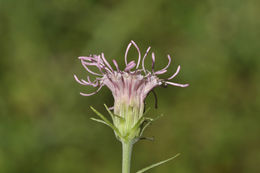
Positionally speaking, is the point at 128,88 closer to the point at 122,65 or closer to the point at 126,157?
the point at 126,157

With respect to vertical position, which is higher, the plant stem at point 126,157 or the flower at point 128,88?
the flower at point 128,88

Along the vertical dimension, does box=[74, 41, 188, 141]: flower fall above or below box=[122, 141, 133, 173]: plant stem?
above

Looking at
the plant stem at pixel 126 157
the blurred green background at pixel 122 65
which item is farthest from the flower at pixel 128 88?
the blurred green background at pixel 122 65

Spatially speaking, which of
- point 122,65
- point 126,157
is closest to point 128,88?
point 126,157

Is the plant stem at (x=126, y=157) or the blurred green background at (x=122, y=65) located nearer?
the plant stem at (x=126, y=157)

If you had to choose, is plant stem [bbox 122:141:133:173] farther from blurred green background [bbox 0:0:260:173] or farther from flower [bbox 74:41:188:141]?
blurred green background [bbox 0:0:260:173]

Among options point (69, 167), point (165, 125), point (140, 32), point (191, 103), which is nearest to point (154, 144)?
point (165, 125)

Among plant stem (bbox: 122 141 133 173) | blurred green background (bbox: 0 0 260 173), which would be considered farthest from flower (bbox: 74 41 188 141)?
blurred green background (bbox: 0 0 260 173)

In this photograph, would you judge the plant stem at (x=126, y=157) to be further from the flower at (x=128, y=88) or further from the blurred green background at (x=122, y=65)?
the blurred green background at (x=122, y=65)
